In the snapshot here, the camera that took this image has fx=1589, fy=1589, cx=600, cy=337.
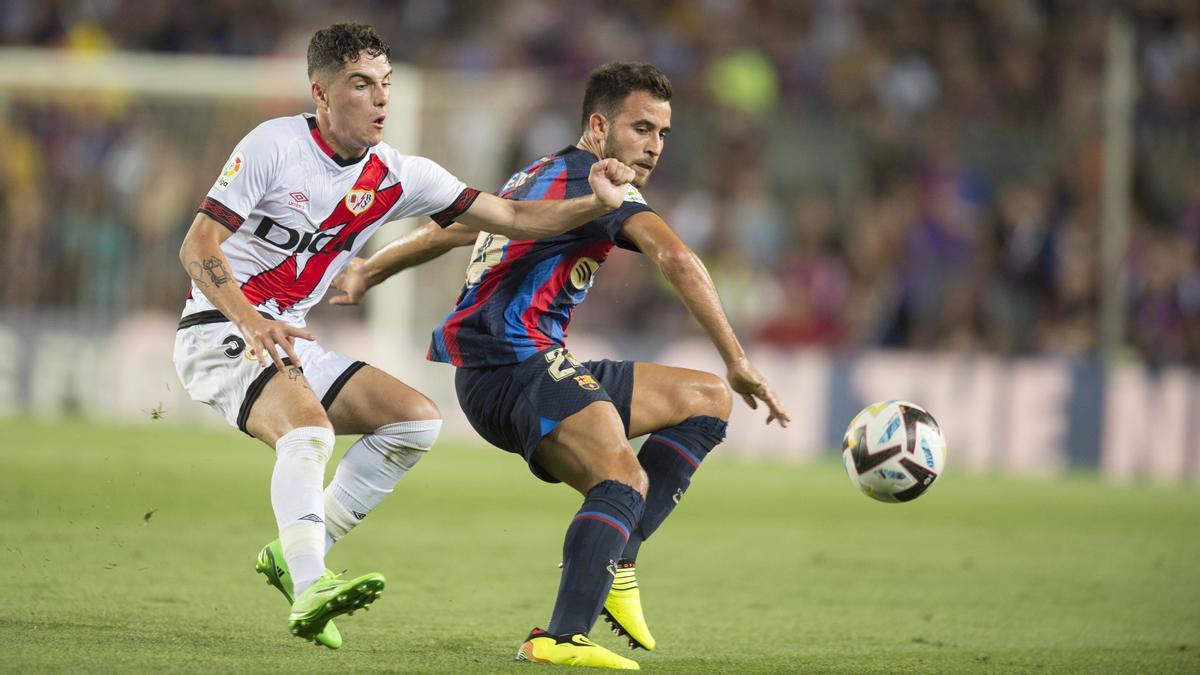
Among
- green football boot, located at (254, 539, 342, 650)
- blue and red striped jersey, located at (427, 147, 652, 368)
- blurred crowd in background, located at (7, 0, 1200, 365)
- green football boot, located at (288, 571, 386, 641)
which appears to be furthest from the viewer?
blurred crowd in background, located at (7, 0, 1200, 365)

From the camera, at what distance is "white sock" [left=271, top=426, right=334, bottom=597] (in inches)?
201

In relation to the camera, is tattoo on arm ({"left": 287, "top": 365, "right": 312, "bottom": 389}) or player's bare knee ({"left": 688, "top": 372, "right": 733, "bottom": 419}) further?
player's bare knee ({"left": 688, "top": 372, "right": 733, "bottom": 419})

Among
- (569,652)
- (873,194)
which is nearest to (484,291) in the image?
(569,652)

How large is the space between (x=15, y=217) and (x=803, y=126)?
27.3ft

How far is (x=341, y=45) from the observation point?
5.44 m

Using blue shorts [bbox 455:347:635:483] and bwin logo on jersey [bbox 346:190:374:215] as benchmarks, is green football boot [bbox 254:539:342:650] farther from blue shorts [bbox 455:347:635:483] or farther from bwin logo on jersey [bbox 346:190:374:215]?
bwin logo on jersey [bbox 346:190:374:215]

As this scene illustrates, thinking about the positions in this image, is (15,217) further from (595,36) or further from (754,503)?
(754,503)

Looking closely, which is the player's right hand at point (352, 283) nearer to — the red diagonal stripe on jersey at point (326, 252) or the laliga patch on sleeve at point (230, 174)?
the red diagonal stripe on jersey at point (326, 252)

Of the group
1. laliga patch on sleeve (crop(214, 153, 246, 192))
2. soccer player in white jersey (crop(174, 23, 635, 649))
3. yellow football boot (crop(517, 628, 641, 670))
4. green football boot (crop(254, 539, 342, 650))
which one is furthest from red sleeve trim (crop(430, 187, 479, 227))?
yellow football boot (crop(517, 628, 641, 670))

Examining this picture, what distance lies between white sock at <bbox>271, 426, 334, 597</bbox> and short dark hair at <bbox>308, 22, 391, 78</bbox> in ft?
4.14

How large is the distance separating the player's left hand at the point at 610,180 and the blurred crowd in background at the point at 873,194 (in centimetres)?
1059

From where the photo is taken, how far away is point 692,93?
18.1 m

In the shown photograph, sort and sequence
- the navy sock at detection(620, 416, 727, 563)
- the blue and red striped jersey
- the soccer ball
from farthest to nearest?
1. the soccer ball
2. the navy sock at detection(620, 416, 727, 563)
3. the blue and red striped jersey

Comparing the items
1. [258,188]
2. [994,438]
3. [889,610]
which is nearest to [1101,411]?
[994,438]
